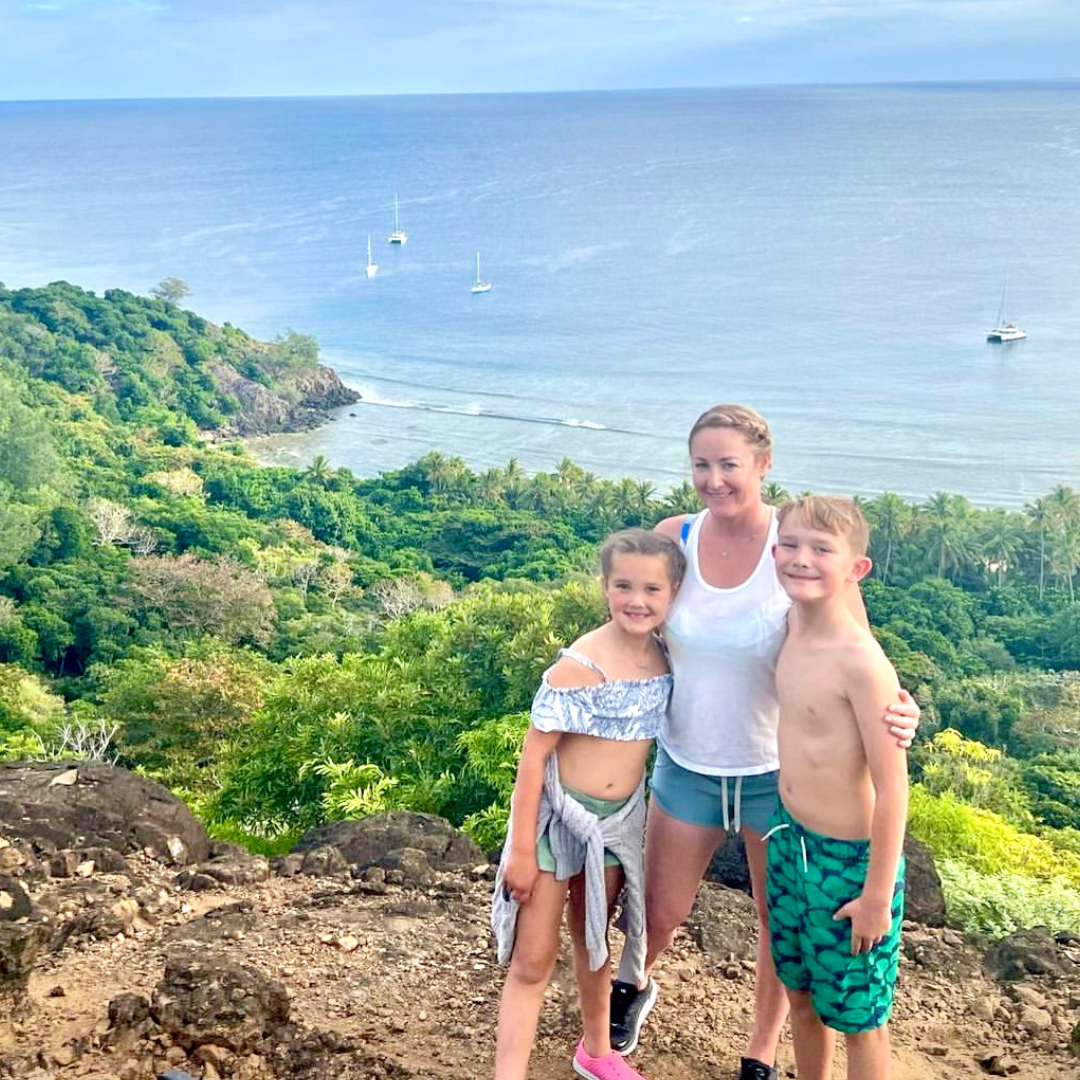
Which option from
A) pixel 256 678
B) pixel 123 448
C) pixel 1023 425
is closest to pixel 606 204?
pixel 1023 425

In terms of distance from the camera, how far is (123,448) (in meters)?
45.8

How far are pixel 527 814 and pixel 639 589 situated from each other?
2.56ft

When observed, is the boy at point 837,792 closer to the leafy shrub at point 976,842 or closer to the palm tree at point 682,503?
the leafy shrub at point 976,842

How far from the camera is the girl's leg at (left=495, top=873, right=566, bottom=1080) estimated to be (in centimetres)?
395

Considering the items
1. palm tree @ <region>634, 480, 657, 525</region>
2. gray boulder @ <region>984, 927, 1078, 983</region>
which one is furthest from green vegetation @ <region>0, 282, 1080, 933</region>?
gray boulder @ <region>984, 927, 1078, 983</region>

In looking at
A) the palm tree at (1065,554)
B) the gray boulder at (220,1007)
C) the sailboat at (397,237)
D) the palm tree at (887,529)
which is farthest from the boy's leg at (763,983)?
the sailboat at (397,237)

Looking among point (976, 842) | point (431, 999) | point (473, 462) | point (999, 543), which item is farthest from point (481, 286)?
point (431, 999)

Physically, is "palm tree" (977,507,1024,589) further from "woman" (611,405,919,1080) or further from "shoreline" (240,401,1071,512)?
"woman" (611,405,919,1080)

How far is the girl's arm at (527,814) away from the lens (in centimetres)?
382

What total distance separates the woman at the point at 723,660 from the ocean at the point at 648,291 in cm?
4134

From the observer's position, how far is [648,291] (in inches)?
3265

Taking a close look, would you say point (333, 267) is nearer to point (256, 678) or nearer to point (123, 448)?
point (123, 448)

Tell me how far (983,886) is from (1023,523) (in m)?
33.9

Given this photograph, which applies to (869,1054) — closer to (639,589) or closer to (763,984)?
(763,984)
